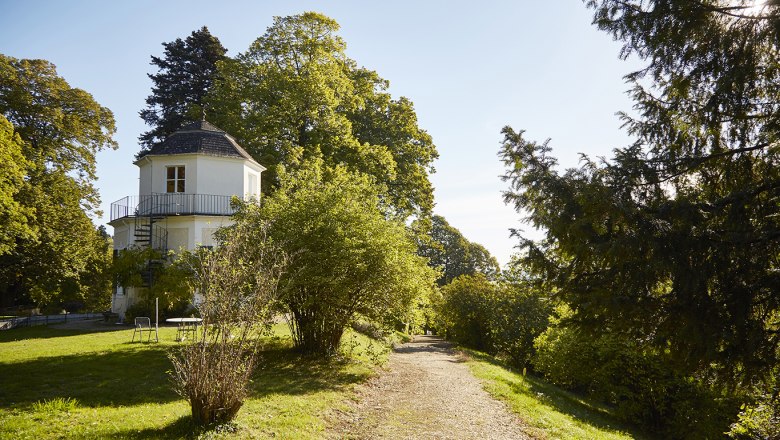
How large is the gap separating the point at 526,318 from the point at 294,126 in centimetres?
1550

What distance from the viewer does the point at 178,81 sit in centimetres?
4016

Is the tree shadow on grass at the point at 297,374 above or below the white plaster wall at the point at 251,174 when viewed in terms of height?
below

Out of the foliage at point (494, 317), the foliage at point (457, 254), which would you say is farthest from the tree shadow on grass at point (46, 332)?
the foliage at point (457, 254)

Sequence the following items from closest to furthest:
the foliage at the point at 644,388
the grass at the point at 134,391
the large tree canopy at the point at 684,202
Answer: the large tree canopy at the point at 684,202 < the grass at the point at 134,391 < the foliage at the point at 644,388

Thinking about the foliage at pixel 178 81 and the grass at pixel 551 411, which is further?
the foliage at pixel 178 81

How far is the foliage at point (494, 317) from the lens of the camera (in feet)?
75.2

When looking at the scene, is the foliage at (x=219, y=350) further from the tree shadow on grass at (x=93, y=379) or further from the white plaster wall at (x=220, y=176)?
the white plaster wall at (x=220, y=176)

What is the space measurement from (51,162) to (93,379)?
2224 centimetres

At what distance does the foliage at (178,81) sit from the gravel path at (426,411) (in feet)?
106

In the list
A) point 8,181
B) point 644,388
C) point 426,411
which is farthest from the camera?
point 8,181

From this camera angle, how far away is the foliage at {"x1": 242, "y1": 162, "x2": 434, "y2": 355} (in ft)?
43.6

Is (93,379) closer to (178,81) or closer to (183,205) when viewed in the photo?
(183,205)

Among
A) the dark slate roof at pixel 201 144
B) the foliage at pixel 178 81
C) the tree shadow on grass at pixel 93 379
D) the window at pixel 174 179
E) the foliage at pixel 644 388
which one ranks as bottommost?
the foliage at pixel 644 388

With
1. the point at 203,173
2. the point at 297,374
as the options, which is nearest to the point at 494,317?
the point at 297,374
